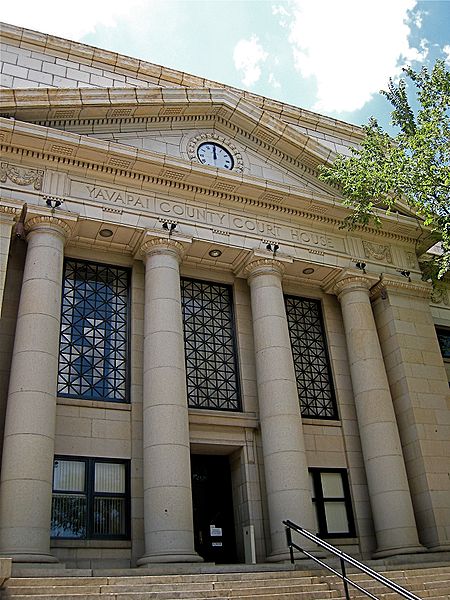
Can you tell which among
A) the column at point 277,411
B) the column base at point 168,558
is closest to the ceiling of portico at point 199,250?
the column at point 277,411

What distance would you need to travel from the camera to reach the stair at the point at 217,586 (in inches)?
357

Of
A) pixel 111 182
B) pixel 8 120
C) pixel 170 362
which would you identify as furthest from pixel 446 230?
pixel 8 120

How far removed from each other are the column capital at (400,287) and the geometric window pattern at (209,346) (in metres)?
4.47

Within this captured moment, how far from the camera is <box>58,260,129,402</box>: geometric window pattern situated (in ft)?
49.3

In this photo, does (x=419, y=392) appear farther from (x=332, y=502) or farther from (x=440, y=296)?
(x=440, y=296)

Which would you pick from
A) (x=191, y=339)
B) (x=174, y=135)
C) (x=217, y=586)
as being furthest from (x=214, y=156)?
(x=217, y=586)

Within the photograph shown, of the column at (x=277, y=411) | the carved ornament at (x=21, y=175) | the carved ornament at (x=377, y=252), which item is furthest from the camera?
the carved ornament at (x=377, y=252)

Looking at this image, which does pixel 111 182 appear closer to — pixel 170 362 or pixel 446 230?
pixel 170 362

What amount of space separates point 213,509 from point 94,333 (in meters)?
5.28

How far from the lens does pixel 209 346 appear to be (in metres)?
17.0

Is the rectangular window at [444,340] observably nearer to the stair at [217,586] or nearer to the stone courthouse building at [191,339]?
the stone courthouse building at [191,339]

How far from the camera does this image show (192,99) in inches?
698

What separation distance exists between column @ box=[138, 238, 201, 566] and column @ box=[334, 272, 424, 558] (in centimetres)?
519

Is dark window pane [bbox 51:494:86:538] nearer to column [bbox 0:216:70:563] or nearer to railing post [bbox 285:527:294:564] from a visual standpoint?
column [bbox 0:216:70:563]
